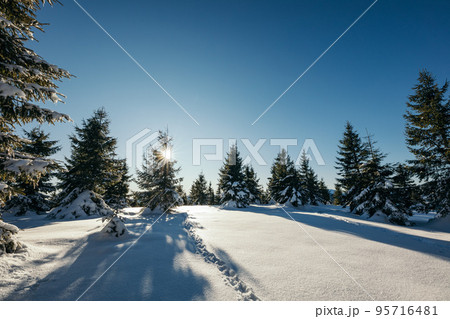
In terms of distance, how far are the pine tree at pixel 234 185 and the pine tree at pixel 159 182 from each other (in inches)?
395

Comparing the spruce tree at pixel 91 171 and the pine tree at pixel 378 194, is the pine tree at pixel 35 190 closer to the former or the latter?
the spruce tree at pixel 91 171

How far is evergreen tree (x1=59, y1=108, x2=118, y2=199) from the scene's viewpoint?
15.0 meters

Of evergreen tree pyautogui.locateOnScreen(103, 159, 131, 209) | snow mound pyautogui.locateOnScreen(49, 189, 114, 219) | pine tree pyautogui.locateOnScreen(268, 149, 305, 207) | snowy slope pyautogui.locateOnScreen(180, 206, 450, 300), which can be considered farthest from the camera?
pine tree pyautogui.locateOnScreen(268, 149, 305, 207)

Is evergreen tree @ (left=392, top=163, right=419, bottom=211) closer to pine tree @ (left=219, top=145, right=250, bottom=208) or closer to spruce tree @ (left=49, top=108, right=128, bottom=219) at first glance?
pine tree @ (left=219, top=145, right=250, bottom=208)

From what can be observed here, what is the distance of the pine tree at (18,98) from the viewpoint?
174 inches

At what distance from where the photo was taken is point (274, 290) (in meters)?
3.41

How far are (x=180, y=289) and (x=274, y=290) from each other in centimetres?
182

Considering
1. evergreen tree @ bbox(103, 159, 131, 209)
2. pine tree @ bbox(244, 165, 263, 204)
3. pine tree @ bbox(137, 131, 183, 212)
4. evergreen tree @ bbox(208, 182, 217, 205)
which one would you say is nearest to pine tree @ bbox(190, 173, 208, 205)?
evergreen tree @ bbox(208, 182, 217, 205)

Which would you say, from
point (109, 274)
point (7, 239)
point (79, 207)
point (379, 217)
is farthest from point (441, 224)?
point (79, 207)

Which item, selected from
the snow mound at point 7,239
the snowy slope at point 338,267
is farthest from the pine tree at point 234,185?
the snow mound at point 7,239

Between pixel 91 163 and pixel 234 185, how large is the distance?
691 inches

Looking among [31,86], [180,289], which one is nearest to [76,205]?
[31,86]

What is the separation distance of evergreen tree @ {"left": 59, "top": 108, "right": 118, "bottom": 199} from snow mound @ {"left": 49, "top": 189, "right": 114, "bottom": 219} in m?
0.58

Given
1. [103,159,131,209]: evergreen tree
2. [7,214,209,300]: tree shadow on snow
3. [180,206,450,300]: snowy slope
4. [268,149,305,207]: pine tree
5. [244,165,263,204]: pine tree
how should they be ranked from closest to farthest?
[7,214,209,300]: tree shadow on snow → [180,206,450,300]: snowy slope → [103,159,131,209]: evergreen tree → [268,149,305,207]: pine tree → [244,165,263,204]: pine tree
